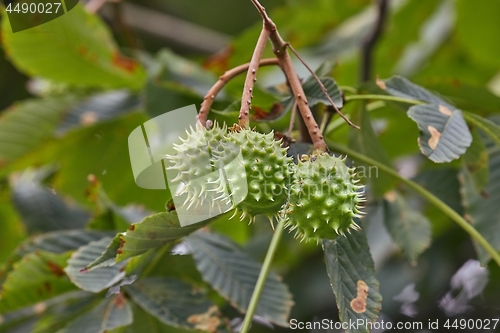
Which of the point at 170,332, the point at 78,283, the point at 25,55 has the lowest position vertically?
the point at 170,332

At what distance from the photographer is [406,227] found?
71.0 inches

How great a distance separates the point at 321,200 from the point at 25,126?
1.79 meters

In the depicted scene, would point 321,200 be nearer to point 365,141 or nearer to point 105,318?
point 365,141

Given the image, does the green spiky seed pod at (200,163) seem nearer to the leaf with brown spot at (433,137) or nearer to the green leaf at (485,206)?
the leaf with brown spot at (433,137)

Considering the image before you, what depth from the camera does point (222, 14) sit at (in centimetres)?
490

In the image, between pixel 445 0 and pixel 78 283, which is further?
pixel 445 0

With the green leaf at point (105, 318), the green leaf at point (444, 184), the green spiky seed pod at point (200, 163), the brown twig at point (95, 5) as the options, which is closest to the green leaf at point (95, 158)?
the brown twig at point (95, 5)

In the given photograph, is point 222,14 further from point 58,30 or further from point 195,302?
point 195,302

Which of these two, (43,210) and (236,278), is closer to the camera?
(236,278)

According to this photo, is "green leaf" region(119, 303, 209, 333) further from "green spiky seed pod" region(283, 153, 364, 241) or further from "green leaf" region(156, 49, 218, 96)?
"green leaf" region(156, 49, 218, 96)

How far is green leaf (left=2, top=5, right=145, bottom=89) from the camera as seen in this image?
2266mm

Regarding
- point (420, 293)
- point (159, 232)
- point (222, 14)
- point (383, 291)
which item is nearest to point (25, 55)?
point (159, 232)

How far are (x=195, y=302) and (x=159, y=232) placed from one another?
56 cm

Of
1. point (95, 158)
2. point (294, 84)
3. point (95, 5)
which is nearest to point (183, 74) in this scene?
point (95, 158)
